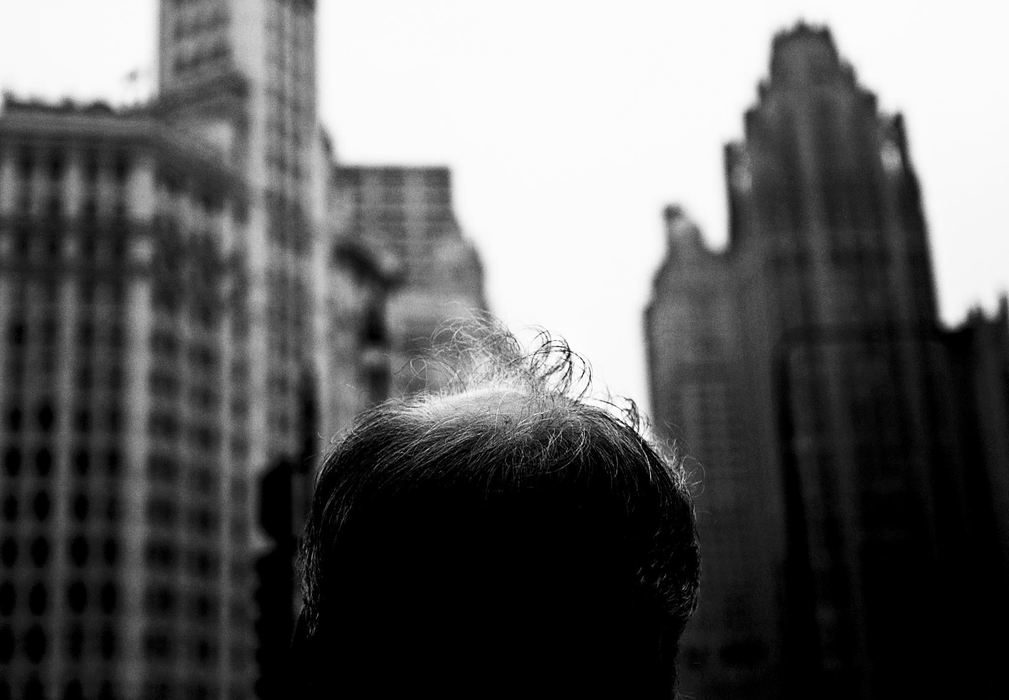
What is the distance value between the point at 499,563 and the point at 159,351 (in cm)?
8099

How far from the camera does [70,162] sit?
8131cm

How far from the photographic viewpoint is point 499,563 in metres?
1.62

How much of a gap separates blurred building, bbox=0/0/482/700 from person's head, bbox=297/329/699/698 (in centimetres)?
7562

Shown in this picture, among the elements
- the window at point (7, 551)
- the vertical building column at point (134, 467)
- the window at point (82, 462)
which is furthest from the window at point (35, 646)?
the window at point (82, 462)

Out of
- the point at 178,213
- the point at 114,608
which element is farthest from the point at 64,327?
the point at 114,608

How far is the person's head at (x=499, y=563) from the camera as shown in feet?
5.30

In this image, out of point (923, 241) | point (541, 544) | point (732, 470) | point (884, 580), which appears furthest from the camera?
point (732, 470)

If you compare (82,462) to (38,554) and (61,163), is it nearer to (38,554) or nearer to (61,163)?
(38,554)

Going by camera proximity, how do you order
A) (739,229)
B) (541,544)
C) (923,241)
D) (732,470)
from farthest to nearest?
1. (732,470)
2. (739,229)
3. (923,241)
4. (541,544)

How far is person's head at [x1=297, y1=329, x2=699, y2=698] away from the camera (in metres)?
1.61

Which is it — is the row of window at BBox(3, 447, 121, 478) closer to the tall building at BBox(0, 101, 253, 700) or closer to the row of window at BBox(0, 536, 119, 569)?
the tall building at BBox(0, 101, 253, 700)

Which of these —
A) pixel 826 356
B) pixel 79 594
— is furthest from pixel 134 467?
pixel 826 356

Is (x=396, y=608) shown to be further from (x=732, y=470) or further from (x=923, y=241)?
(x=732, y=470)

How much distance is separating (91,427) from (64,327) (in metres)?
6.32
